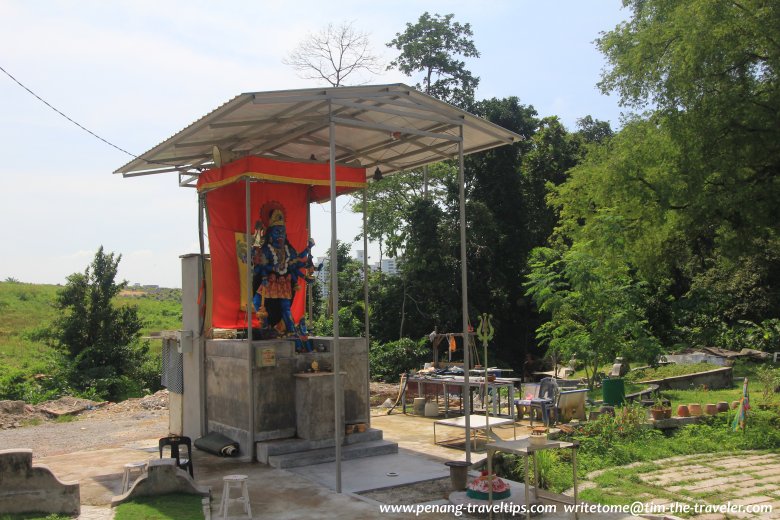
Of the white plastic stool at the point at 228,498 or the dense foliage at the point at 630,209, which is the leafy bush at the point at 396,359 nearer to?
the dense foliage at the point at 630,209

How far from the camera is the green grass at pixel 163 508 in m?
6.64

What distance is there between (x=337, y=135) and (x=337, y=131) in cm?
28

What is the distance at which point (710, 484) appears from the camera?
26.3 feet

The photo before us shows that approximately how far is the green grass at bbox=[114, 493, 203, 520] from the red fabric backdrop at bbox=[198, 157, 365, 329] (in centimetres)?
401

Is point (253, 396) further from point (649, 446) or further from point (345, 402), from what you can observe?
point (649, 446)

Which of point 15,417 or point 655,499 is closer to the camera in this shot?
point 655,499

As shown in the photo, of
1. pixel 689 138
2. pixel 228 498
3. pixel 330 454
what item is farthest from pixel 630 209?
pixel 228 498

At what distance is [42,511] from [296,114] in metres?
5.44

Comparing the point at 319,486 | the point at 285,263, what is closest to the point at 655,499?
the point at 319,486

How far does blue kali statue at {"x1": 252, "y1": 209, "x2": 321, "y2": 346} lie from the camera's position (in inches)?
413

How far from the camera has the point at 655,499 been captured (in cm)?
735

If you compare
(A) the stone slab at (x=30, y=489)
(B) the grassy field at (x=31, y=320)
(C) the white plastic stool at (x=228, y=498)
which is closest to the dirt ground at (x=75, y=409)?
(B) the grassy field at (x=31, y=320)

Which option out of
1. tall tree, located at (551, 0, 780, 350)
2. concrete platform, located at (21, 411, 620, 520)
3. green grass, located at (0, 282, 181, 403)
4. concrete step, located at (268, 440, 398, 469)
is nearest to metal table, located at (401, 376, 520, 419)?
concrete platform, located at (21, 411, 620, 520)

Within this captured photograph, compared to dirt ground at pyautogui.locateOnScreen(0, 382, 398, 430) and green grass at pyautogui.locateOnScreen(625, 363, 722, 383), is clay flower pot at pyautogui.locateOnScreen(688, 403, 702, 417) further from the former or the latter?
dirt ground at pyautogui.locateOnScreen(0, 382, 398, 430)
